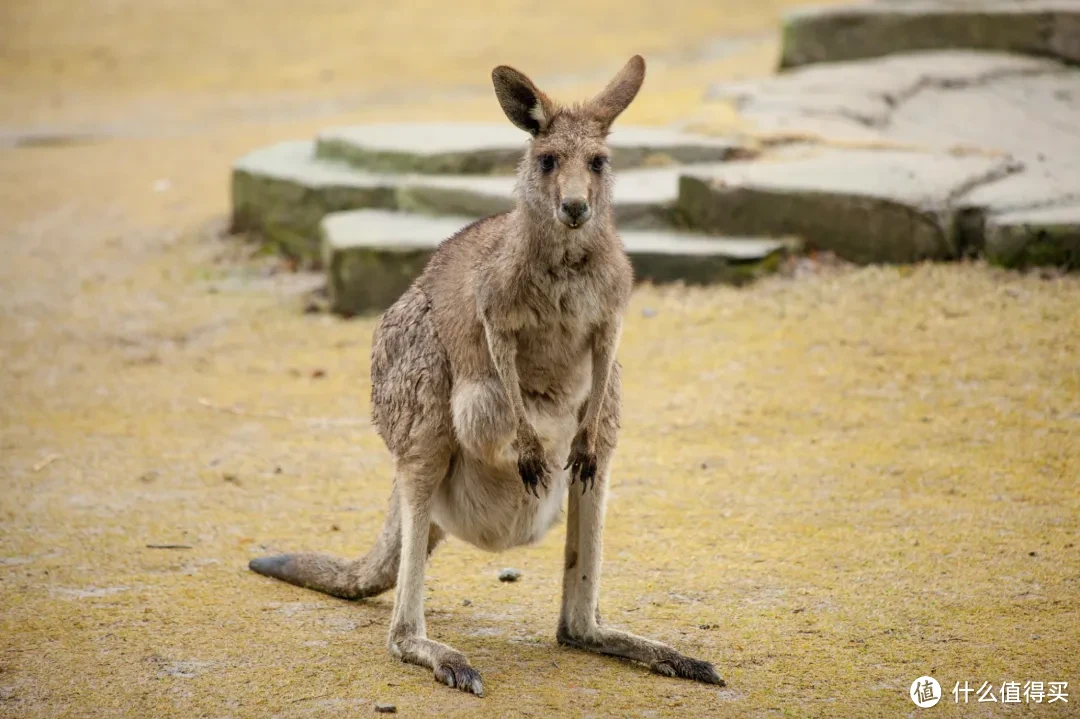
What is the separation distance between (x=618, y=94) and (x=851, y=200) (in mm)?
4046

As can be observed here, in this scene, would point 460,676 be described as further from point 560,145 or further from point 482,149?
point 482,149

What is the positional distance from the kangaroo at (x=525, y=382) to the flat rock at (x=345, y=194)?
3829mm

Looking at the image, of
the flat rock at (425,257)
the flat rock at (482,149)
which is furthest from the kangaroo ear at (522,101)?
the flat rock at (482,149)

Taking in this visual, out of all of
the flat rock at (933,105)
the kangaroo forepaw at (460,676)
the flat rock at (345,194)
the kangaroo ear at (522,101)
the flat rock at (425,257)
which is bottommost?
the kangaroo forepaw at (460,676)

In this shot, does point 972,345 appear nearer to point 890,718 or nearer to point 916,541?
point 916,541

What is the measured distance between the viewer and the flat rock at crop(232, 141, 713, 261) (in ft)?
26.8

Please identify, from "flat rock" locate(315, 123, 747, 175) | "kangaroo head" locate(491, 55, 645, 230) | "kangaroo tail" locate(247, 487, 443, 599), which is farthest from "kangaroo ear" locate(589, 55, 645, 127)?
"flat rock" locate(315, 123, 747, 175)

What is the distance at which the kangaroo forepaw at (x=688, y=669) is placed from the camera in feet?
12.0

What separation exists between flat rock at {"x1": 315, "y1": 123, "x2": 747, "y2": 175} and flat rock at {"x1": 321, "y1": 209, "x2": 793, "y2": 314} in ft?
2.57

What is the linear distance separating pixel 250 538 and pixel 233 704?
4.75 feet

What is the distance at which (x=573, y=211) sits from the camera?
3.50m

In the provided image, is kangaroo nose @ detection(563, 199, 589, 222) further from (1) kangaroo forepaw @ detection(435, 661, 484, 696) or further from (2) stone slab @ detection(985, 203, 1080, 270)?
(2) stone slab @ detection(985, 203, 1080, 270)

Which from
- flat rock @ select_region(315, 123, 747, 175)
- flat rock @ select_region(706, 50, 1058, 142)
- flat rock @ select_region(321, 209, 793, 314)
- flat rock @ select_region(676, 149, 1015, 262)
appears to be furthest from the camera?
flat rock @ select_region(706, 50, 1058, 142)

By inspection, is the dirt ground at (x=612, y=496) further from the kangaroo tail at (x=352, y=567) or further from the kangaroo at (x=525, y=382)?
the kangaroo at (x=525, y=382)
